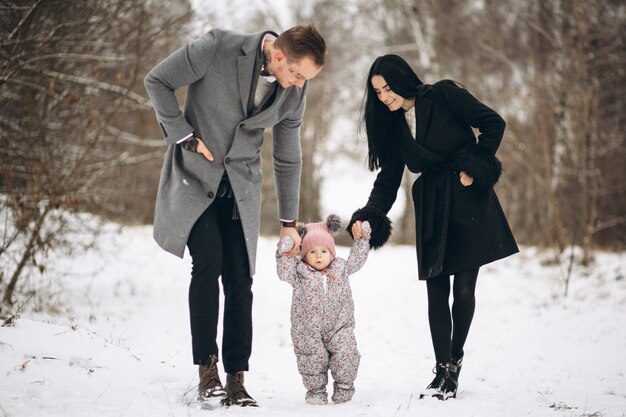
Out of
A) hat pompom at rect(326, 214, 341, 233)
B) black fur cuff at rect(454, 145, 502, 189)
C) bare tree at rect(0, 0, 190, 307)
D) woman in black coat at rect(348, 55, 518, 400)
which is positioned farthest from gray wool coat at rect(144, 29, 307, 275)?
bare tree at rect(0, 0, 190, 307)

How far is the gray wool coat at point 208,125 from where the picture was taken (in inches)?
117

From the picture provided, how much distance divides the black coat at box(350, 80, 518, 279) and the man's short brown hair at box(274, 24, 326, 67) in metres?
0.77

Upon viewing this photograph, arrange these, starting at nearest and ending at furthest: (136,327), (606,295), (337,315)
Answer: (337,315), (136,327), (606,295)

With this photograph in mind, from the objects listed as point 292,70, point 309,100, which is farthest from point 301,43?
point 309,100

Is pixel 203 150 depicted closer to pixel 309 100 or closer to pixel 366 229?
pixel 366 229

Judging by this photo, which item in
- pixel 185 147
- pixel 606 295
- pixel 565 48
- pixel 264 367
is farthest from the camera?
pixel 565 48

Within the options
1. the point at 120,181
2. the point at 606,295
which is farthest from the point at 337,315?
the point at 120,181

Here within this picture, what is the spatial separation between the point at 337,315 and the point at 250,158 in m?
0.97

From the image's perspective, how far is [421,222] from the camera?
11.4ft

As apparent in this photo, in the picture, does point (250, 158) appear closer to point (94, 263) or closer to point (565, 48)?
point (94, 263)

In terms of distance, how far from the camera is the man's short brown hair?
9.46 feet

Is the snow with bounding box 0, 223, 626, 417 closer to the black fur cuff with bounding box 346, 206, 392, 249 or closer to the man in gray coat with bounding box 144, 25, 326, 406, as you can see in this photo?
the man in gray coat with bounding box 144, 25, 326, 406

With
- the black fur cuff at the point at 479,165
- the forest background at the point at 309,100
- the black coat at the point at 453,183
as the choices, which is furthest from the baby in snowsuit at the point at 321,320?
the forest background at the point at 309,100

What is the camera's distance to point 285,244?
3.29 m
